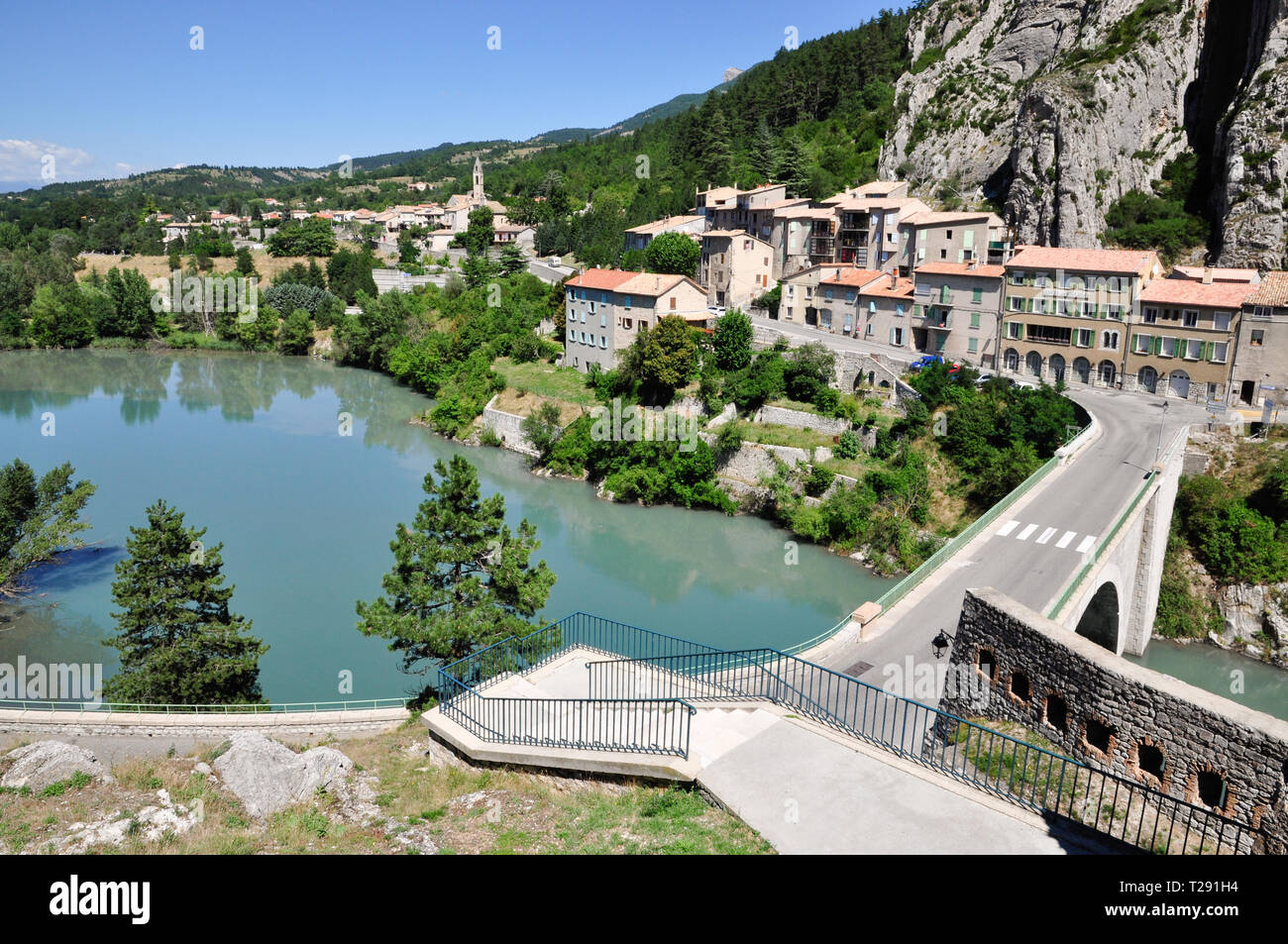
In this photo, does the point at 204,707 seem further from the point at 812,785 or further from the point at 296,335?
the point at 296,335

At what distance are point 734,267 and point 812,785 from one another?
4258 cm

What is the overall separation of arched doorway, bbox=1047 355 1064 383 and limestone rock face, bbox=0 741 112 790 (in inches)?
1429

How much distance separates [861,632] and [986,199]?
1764 inches

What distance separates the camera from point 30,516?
2362 centimetres

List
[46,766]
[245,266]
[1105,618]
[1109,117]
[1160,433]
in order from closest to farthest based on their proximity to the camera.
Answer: [46,766], [1105,618], [1160,433], [1109,117], [245,266]

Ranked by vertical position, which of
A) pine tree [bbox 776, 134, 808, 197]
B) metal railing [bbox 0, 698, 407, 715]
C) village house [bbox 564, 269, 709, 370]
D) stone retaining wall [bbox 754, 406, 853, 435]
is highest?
pine tree [bbox 776, 134, 808, 197]

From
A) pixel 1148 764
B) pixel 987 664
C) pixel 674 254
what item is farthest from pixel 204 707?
pixel 674 254

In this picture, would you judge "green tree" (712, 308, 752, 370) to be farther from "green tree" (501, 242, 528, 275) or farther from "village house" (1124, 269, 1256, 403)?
"green tree" (501, 242, 528, 275)

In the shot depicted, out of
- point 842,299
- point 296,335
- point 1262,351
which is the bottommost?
point 296,335

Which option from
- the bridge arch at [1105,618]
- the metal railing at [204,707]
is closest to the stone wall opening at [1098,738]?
the bridge arch at [1105,618]

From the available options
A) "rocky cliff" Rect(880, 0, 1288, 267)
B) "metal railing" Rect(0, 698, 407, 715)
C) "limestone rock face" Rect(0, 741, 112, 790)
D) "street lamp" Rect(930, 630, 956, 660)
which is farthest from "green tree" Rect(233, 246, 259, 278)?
"street lamp" Rect(930, 630, 956, 660)

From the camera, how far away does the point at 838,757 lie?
9.77m

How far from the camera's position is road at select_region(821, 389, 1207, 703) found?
602 inches
